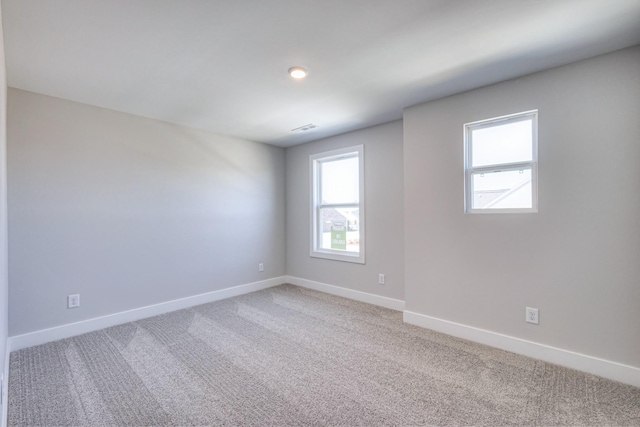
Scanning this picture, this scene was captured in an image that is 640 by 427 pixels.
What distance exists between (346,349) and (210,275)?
2.31m

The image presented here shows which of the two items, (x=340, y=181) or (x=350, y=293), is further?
(x=340, y=181)

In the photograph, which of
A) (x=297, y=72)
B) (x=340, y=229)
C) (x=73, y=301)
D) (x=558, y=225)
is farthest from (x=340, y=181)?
(x=73, y=301)

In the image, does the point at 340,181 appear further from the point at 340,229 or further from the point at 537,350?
the point at 537,350

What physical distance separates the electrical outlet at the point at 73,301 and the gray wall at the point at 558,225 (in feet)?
11.9

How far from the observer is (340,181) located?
4.45 m

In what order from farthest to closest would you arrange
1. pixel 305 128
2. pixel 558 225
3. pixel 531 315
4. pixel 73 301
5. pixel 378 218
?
pixel 305 128
pixel 378 218
pixel 73 301
pixel 531 315
pixel 558 225

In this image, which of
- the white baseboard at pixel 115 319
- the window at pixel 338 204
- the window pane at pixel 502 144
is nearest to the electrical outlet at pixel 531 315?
the window pane at pixel 502 144

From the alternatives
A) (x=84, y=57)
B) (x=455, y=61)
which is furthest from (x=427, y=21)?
(x=84, y=57)

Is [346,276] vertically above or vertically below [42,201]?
below

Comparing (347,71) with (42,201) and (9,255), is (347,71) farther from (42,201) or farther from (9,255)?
(9,255)

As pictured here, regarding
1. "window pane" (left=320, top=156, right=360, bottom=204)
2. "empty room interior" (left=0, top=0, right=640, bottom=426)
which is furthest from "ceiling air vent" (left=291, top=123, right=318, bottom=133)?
"window pane" (left=320, top=156, right=360, bottom=204)

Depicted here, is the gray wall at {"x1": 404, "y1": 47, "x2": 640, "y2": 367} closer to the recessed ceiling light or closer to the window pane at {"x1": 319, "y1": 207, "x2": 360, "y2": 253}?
the window pane at {"x1": 319, "y1": 207, "x2": 360, "y2": 253}

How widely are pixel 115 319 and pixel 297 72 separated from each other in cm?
320

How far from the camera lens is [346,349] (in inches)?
103
